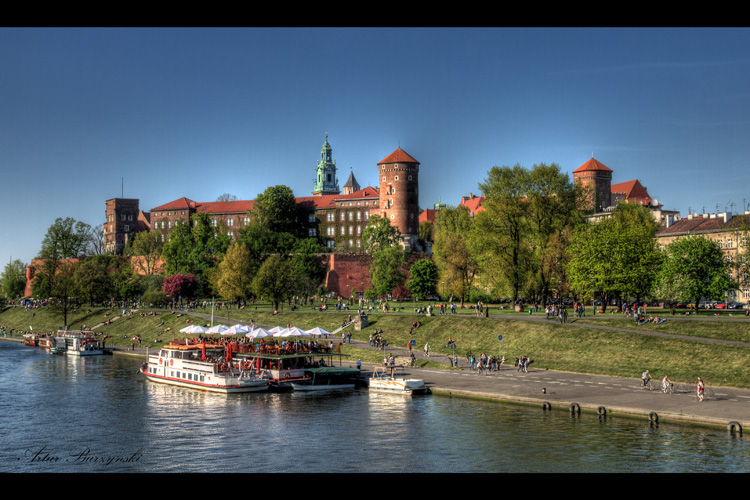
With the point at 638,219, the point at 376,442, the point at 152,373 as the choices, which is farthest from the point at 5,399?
the point at 638,219

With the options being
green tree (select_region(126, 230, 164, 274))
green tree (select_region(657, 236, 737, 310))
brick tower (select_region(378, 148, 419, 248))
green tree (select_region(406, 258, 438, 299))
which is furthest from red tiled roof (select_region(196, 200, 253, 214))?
green tree (select_region(657, 236, 737, 310))

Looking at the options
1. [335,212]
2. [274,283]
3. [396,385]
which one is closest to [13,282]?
[335,212]

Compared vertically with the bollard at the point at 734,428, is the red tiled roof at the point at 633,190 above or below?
above

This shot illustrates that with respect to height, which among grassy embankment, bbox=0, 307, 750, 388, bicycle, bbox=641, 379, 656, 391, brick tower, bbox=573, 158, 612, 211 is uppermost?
brick tower, bbox=573, 158, 612, 211

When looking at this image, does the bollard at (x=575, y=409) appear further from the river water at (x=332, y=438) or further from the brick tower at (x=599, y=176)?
the brick tower at (x=599, y=176)

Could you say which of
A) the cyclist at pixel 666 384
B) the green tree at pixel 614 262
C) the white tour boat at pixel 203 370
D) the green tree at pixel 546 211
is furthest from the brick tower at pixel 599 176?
the cyclist at pixel 666 384

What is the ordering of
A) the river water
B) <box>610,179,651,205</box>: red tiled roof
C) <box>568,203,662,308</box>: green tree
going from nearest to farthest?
the river water < <box>568,203,662,308</box>: green tree < <box>610,179,651,205</box>: red tiled roof

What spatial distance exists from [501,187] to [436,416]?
40.1 m

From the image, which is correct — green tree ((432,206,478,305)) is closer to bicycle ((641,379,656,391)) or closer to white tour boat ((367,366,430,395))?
white tour boat ((367,366,430,395))

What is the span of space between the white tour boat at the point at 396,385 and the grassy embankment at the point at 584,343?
26.8 feet

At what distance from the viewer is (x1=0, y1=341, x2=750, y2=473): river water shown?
29.7 meters

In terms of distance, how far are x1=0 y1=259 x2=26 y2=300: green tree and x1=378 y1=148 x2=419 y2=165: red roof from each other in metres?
85.5

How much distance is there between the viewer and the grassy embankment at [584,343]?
45.7m
